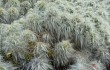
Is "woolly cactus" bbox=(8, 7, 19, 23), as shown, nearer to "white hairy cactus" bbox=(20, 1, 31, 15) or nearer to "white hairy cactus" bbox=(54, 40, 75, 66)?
"white hairy cactus" bbox=(20, 1, 31, 15)

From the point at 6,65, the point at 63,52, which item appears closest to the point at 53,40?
the point at 63,52

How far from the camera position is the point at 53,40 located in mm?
2902

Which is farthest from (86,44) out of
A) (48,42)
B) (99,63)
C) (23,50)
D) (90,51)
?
(23,50)

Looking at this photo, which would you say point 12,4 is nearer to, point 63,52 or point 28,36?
point 28,36

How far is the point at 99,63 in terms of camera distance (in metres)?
2.81

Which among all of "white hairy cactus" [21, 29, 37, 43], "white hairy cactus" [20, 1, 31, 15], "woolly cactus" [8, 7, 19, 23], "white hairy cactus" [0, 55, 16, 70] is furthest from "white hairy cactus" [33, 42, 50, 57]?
"white hairy cactus" [20, 1, 31, 15]

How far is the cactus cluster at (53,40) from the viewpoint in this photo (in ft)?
8.79

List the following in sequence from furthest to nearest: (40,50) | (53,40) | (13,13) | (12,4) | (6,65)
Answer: (12,4) < (13,13) < (53,40) < (40,50) < (6,65)

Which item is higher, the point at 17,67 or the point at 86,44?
the point at 86,44

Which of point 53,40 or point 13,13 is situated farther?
point 13,13

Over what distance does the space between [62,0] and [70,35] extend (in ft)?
2.68

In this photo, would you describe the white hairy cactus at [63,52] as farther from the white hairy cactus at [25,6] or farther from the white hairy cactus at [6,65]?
the white hairy cactus at [25,6]

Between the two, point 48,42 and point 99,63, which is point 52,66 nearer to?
point 48,42

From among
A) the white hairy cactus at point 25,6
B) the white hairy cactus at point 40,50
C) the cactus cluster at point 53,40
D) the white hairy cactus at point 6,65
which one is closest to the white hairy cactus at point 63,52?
the cactus cluster at point 53,40
